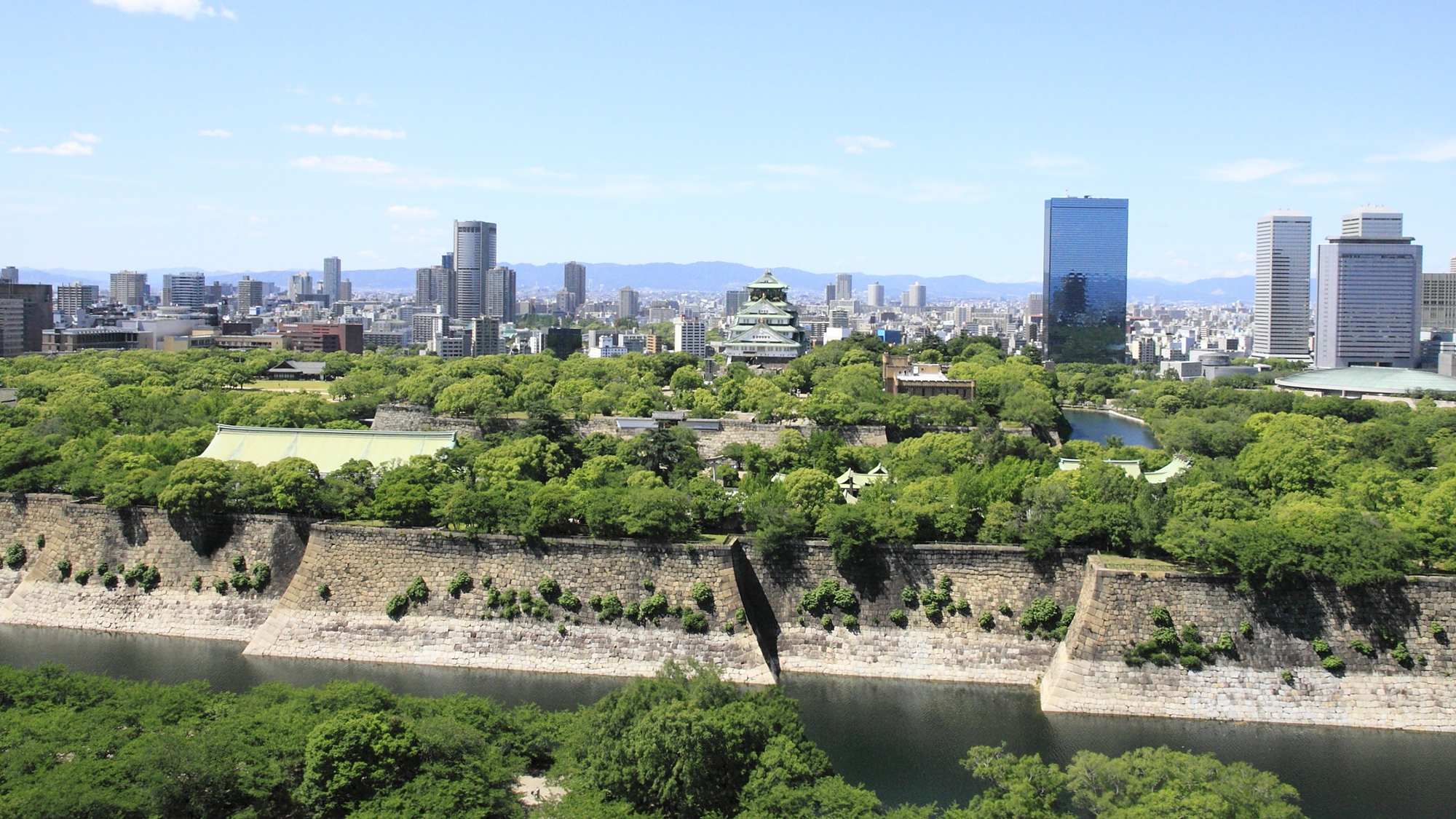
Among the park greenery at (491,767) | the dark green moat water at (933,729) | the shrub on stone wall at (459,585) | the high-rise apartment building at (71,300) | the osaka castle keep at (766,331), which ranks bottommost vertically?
the dark green moat water at (933,729)

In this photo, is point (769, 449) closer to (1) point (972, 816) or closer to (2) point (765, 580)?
(2) point (765, 580)

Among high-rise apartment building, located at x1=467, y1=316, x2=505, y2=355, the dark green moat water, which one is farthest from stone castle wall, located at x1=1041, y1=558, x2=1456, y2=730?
high-rise apartment building, located at x1=467, y1=316, x2=505, y2=355

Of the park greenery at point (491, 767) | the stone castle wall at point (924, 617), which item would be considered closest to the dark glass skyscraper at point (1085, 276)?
the stone castle wall at point (924, 617)

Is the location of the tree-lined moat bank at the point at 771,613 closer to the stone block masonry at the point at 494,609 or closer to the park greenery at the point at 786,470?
the stone block masonry at the point at 494,609

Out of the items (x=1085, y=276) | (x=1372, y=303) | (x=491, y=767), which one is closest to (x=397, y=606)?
(x=491, y=767)

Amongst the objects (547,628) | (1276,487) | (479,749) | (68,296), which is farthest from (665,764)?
(68,296)

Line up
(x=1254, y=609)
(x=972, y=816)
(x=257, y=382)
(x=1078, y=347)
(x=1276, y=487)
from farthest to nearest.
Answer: (x=1078, y=347), (x=257, y=382), (x=1276, y=487), (x=1254, y=609), (x=972, y=816)

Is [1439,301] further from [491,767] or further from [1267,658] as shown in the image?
[491,767]
